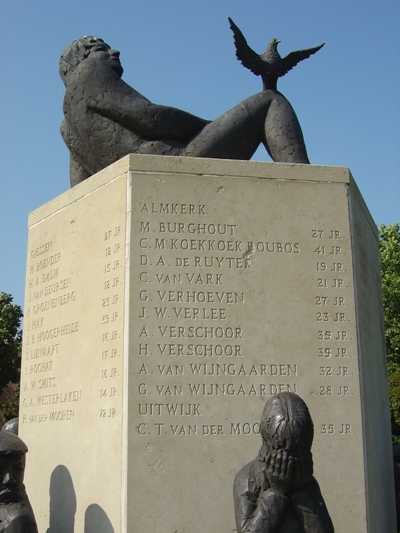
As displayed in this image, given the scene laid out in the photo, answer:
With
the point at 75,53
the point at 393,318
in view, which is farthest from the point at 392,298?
the point at 75,53

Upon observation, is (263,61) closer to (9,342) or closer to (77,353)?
(77,353)

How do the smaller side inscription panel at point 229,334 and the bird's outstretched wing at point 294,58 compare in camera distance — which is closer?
the smaller side inscription panel at point 229,334

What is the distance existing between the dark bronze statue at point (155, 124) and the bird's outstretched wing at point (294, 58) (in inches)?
16.3

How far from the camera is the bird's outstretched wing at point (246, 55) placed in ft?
27.6

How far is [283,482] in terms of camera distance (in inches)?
174

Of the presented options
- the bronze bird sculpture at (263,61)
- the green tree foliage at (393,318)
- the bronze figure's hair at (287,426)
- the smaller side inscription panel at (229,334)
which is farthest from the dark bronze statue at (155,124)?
the green tree foliage at (393,318)

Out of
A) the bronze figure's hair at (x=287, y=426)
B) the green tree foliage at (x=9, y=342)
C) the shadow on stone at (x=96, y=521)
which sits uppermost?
the green tree foliage at (x=9, y=342)

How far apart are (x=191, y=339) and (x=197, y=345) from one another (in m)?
0.07

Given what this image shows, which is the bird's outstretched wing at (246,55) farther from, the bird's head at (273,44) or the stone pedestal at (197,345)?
the stone pedestal at (197,345)

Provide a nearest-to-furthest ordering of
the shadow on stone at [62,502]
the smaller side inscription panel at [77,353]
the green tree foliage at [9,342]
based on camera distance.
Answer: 1. the smaller side inscription panel at [77,353]
2. the shadow on stone at [62,502]
3. the green tree foliage at [9,342]

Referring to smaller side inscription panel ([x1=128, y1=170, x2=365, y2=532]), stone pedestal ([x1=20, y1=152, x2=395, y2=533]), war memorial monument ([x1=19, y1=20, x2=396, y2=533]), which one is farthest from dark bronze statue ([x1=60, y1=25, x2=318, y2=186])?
smaller side inscription panel ([x1=128, y1=170, x2=365, y2=532])

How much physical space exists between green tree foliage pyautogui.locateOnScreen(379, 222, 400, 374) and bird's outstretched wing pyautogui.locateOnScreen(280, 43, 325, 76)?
25.9 meters

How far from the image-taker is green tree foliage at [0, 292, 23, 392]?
38.4 metres

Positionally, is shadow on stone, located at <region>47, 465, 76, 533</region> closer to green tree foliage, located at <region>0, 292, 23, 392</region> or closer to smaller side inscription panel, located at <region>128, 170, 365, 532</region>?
smaller side inscription panel, located at <region>128, 170, 365, 532</region>
